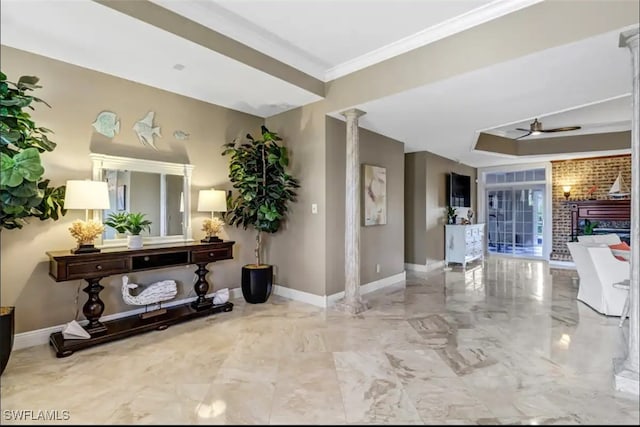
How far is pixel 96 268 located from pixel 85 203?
1.85 ft

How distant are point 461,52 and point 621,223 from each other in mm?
6500

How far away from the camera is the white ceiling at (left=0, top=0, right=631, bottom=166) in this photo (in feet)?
8.17

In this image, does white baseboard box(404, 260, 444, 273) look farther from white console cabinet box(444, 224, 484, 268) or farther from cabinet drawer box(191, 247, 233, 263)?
cabinet drawer box(191, 247, 233, 263)

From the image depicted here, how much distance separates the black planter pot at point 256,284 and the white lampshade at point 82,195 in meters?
1.80

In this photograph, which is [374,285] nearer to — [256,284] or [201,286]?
[256,284]

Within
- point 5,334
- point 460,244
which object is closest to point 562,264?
point 460,244

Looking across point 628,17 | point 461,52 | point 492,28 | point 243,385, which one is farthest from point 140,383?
point 628,17

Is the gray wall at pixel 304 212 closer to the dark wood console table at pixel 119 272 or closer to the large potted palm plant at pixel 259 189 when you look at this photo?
the large potted palm plant at pixel 259 189

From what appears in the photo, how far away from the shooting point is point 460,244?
6766 mm

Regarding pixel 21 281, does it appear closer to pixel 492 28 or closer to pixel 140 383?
pixel 140 383

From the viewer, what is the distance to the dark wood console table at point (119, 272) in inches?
105

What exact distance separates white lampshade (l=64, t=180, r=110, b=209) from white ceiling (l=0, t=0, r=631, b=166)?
3.76ft

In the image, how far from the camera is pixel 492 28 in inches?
107

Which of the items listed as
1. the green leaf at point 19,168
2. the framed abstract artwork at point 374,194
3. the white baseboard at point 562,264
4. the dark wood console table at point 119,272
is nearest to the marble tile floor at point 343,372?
the dark wood console table at point 119,272
